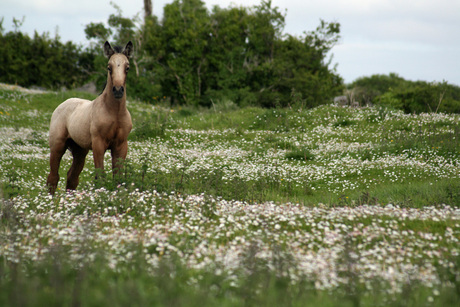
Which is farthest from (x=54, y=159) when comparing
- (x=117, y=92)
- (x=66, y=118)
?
(x=117, y=92)

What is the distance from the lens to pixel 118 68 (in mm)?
9000

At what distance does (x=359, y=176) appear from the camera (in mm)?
12555

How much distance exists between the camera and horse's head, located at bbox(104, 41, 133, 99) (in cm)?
882

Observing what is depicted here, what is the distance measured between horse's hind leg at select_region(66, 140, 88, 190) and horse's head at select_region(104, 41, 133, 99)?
268 cm

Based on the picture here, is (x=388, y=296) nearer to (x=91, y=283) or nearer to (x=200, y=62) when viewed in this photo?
(x=91, y=283)

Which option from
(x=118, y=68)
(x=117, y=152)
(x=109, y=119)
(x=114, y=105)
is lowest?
(x=117, y=152)

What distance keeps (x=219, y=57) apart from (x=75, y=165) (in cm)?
2725

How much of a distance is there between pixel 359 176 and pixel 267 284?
29.7 ft

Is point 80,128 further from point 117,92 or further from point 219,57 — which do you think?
point 219,57

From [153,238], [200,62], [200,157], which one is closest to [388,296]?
[153,238]

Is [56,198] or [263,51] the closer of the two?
[56,198]

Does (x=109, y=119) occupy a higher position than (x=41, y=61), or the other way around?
(x=41, y=61)

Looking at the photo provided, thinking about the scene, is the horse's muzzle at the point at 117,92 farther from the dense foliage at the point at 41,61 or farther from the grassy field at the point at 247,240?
the dense foliage at the point at 41,61

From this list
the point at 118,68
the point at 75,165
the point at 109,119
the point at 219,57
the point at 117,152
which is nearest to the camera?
the point at 118,68
